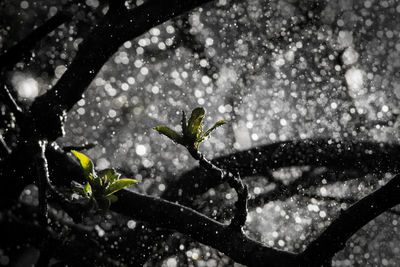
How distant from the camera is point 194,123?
1.07 m

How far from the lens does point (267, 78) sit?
9.52 feet

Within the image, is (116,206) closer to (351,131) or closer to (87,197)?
(87,197)

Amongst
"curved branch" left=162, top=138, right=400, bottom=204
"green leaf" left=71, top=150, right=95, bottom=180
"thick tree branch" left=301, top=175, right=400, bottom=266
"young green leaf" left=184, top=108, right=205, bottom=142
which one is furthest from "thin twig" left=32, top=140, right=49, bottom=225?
"curved branch" left=162, top=138, right=400, bottom=204

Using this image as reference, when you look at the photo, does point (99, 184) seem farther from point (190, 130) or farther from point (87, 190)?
point (190, 130)

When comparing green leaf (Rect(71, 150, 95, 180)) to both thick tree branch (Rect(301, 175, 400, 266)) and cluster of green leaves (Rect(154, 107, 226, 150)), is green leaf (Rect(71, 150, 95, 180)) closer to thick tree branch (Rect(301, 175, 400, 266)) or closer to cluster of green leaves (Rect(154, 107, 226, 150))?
cluster of green leaves (Rect(154, 107, 226, 150))

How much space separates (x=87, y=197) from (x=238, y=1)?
7.85 feet

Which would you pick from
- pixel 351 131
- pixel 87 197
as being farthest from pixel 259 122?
pixel 87 197

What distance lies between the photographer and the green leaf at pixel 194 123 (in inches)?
41.4

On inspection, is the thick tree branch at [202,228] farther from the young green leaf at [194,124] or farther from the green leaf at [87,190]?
the young green leaf at [194,124]

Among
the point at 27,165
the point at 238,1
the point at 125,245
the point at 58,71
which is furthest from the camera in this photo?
the point at 238,1

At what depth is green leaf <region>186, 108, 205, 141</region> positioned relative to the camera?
3.45 feet

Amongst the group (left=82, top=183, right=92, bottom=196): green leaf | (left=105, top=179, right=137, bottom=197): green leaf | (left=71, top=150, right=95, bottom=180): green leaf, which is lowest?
(left=82, top=183, right=92, bottom=196): green leaf

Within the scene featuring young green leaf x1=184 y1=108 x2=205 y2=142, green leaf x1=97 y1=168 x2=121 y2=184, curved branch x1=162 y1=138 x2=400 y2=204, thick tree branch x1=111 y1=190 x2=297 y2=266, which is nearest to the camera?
young green leaf x1=184 y1=108 x2=205 y2=142

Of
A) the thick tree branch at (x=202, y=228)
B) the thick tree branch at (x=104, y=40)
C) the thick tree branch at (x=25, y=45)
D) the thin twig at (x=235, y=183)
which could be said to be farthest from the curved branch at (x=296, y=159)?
the thick tree branch at (x=25, y=45)
